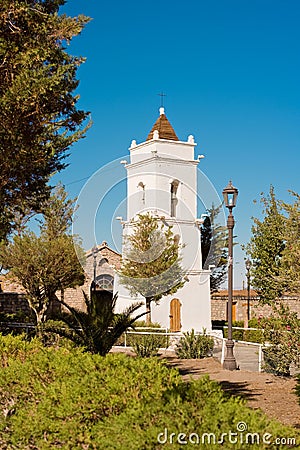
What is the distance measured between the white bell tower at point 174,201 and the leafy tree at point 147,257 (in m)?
1.38

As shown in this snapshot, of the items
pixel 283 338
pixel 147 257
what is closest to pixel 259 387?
pixel 283 338

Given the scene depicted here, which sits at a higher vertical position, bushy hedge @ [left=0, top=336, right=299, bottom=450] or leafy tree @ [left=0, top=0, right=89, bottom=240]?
leafy tree @ [left=0, top=0, right=89, bottom=240]

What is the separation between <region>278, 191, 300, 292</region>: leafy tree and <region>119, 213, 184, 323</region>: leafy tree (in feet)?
40.8

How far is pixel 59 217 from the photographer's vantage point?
3419 cm

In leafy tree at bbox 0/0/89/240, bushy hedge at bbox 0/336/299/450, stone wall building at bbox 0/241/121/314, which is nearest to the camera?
bushy hedge at bbox 0/336/299/450

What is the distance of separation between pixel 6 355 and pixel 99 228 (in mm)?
12178

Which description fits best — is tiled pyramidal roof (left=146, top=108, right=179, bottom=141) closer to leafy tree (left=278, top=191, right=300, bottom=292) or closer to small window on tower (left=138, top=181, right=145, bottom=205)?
small window on tower (left=138, top=181, right=145, bottom=205)

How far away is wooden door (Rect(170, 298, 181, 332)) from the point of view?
26.5 m

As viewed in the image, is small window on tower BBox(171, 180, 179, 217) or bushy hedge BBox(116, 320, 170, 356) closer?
bushy hedge BBox(116, 320, 170, 356)

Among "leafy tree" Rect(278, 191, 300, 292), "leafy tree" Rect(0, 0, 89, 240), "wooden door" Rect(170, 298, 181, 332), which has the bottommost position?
"wooden door" Rect(170, 298, 181, 332)

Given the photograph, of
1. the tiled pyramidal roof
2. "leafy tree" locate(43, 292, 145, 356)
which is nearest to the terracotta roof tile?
the tiled pyramidal roof

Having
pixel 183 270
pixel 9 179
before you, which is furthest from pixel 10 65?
pixel 183 270

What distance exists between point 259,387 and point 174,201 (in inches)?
636

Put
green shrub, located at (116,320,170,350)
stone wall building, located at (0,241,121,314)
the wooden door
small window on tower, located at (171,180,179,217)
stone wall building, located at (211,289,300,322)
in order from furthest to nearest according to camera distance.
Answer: stone wall building, located at (211,289,300,322)
stone wall building, located at (0,241,121,314)
the wooden door
small window on tower, located at (171,180,179,217)
green shrub, located at (116,320,170,350)
